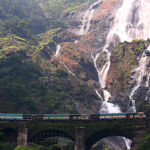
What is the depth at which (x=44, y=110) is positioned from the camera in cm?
10912

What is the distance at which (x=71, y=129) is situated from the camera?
7856 cm

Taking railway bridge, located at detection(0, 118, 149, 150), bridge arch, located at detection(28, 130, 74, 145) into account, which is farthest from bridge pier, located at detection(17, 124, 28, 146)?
bridge arch, located at detection(28, 130, 74, 145)

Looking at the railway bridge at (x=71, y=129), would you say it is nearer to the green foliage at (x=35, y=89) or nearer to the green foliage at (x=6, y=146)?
the green foliage at (x=6, y=146)

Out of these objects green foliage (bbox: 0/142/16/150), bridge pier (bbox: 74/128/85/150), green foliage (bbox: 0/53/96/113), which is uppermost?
green foliage (bbox: 0/53/96/113)

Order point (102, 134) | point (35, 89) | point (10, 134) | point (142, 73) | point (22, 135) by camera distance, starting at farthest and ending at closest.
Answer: point (142, 73), point (35, 89), point (102, 134), point (10, 134), point (22, 135)

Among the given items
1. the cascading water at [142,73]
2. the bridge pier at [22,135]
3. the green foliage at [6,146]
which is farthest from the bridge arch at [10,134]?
the cascading water at [142,73]

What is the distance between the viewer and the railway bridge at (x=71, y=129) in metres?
76.1

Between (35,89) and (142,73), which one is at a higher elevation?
(142,73)

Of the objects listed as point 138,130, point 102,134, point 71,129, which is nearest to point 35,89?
point 71,129

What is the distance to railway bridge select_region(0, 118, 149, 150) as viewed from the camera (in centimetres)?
7606

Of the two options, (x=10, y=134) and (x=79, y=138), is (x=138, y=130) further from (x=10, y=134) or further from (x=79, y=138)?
(x=10, y=134)

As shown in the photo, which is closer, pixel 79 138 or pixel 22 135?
pixel 22 135

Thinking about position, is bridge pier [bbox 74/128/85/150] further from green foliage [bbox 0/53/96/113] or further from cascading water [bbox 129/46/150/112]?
cascading water [bbox 129/46/150/112]

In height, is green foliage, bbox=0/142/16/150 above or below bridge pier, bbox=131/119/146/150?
below
